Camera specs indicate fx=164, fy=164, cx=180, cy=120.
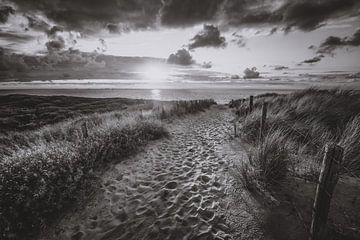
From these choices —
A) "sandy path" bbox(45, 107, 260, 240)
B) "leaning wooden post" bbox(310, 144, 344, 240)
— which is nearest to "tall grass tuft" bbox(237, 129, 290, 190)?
"sandy path" bbox(45, 107, 260, 240)

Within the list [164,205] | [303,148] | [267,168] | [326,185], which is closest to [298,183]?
[267,168]

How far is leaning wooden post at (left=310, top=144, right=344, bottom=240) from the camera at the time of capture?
185cm

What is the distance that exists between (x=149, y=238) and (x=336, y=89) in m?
12.6

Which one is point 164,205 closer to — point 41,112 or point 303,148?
point 303,148

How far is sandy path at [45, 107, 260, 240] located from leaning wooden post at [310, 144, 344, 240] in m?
0.88

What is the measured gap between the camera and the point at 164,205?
131 inches

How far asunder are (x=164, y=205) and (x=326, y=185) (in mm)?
2667

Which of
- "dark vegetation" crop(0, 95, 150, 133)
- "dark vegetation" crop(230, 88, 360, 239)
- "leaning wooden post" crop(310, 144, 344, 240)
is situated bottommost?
"dark vegetation" crop(0, 95, 150, 133)

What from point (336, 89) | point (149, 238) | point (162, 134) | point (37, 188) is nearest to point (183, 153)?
point (162, 134)

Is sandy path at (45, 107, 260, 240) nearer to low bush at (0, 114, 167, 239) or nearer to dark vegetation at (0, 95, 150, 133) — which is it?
low bush at (0, 114, 167, 239)

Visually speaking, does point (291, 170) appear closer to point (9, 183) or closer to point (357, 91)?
point (9, 183)

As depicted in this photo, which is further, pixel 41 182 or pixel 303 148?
pixel 303 148

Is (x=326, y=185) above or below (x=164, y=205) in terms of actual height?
above

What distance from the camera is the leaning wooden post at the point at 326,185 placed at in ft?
6.08
